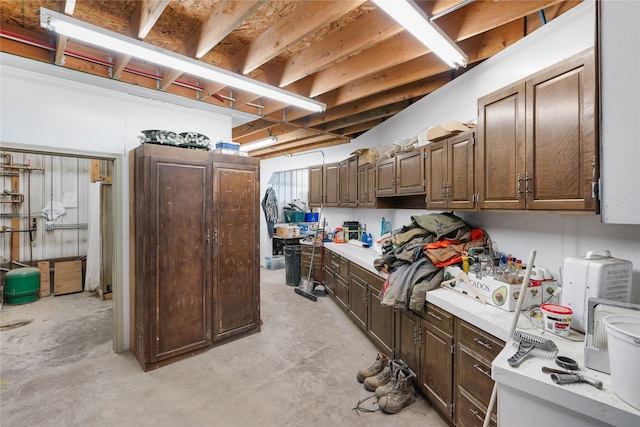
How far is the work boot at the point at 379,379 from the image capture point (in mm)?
2441

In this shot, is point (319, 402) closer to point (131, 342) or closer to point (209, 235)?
point (209, 235)

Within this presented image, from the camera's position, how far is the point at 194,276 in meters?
3.04

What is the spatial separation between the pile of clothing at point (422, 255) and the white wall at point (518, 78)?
0.84 feet

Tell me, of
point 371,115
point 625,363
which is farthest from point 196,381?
point 371,115

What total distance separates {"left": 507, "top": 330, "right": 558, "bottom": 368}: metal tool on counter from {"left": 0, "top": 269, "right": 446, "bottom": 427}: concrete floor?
1.18m

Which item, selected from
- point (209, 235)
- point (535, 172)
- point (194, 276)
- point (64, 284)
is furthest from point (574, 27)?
point (64, 284)

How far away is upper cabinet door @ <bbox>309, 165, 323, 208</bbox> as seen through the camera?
18.8 feet

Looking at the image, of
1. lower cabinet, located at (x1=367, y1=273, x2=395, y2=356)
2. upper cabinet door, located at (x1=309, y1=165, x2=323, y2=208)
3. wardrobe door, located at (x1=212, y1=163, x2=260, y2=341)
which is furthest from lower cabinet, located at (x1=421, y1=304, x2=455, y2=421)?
upper cabinet door, located at (x1=309, y1=165, x2=323, y2=208)

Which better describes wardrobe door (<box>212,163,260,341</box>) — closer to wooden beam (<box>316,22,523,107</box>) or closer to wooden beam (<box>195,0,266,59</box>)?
wooden beam (<box>195,0,266,59</box>)

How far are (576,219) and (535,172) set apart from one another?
479 mm

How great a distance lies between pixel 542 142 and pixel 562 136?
0.12 metres

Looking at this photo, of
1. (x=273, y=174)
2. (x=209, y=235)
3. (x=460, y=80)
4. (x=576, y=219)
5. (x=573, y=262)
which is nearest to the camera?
(x=573, y=262)

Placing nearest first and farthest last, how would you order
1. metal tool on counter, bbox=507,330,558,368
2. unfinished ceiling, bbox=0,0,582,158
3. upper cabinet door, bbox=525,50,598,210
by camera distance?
metal tool on counter, bbox=507,330,558,368
upper cabinet door, bbox=525,50,598,210
unfinished ceiling, bbox=0,0,582,158

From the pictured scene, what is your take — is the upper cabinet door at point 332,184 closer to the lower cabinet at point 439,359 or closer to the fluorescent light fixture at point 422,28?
the fluorescent light fixture at point 422,28
